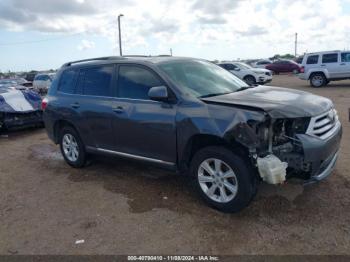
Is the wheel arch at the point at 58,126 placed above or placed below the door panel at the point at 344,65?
below

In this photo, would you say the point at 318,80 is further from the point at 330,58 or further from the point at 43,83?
the point at 43,83

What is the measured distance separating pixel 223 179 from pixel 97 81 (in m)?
2.69

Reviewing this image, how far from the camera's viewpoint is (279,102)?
4168 mm

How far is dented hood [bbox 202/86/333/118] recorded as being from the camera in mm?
3943

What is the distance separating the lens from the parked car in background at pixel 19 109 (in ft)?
31.9

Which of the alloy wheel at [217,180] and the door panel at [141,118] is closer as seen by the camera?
the alloy wheel at [217,180]

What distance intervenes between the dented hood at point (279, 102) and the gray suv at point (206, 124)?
0.01m

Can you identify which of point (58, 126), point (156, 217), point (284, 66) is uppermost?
point (284, 66)

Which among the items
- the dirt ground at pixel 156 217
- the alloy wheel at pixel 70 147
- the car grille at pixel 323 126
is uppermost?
the car grille at pixel 323 126

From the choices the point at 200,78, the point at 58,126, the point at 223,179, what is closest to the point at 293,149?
the point at 223,179

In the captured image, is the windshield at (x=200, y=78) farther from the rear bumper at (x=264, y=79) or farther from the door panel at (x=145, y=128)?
the rear bumper at (x=264, y=79)

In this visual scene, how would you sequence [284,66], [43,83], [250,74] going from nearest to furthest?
1. [250,74]
2. [43,83]
3. [284,66]

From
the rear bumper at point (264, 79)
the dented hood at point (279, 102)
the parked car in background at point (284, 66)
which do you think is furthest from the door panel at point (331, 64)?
the parked car in background at point (284, 66)

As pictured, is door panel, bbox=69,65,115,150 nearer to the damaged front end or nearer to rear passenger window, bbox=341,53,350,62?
the damaged front end
